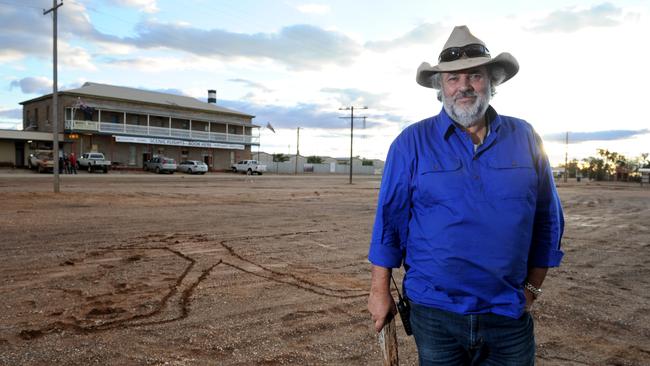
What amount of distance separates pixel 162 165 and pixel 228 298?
44.0m

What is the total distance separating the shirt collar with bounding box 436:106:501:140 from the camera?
89.7 inches

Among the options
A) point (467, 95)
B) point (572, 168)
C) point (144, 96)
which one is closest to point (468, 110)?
point (467, 95)

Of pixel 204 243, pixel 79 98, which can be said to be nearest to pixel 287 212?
pixel 204 243

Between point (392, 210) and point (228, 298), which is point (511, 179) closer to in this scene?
point (392, 210)

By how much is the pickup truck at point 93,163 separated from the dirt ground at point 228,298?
34.1m

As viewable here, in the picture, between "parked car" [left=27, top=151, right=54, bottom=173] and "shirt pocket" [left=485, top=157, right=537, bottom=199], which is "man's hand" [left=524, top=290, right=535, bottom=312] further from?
"parked car" [left=27, top=151, right=54, bottom=173]

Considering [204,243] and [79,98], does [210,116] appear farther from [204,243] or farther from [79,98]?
[204,243]

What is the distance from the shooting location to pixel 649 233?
1277 centimetres

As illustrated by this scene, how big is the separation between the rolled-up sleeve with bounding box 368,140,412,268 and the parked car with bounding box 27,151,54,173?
4246 centimetres

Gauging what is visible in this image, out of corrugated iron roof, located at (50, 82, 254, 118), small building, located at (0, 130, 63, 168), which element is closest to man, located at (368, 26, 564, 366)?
small building, located at (0, 130, 63, 168)

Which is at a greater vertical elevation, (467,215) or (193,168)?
(467,215)

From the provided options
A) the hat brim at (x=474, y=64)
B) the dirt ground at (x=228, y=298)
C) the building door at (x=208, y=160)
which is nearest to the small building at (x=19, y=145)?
the building door at (x=208, y=160)

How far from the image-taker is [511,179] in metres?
2.12

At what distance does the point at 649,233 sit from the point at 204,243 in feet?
37.5
